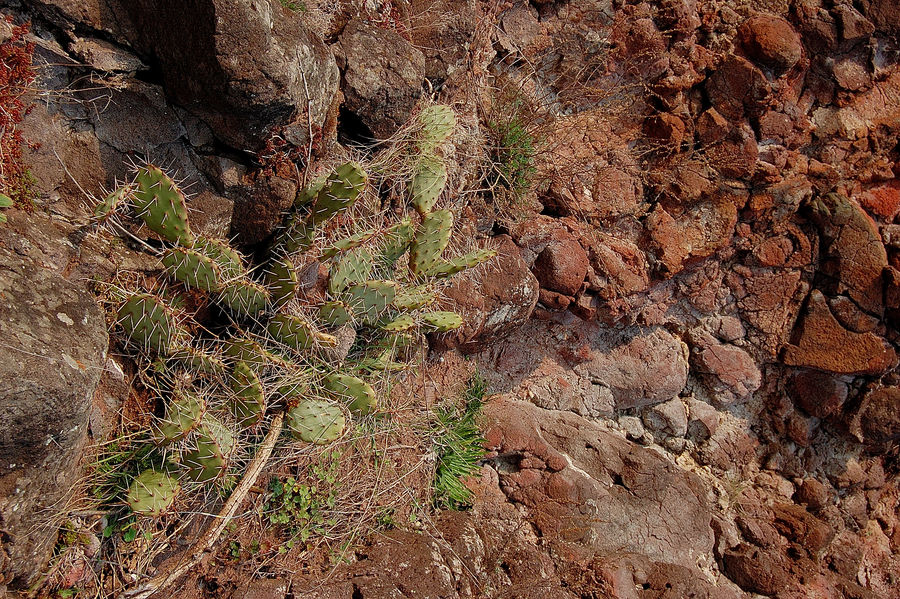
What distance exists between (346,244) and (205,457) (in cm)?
117

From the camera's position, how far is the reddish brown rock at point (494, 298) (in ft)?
12.2

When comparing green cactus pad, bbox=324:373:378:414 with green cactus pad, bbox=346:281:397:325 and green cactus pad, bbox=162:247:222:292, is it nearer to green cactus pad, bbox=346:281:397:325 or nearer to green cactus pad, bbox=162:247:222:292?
green cactus pad, bbox=346:281:397:325

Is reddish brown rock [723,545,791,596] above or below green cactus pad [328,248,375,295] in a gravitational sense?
below

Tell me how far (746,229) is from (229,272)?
3799 mm

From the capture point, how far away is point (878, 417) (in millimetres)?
4555

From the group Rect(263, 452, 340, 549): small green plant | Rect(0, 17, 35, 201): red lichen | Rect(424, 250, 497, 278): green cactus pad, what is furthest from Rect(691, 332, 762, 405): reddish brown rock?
Rect(0, 17, 35, 201): red lichen

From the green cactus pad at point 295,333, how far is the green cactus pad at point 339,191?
512mm

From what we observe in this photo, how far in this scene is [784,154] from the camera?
4.60 m

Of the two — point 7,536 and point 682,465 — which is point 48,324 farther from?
point 682,465

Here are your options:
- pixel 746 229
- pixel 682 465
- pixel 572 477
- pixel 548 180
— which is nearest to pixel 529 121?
pixel 548 180

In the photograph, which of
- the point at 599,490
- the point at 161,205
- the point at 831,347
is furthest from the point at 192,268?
the point at 831,347

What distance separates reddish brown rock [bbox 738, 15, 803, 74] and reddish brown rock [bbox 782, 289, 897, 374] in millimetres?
1716

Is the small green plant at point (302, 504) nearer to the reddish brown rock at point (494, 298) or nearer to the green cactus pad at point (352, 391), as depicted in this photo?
the green cactus pad at point (352, 391)

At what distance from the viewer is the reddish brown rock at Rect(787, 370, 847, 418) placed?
465 centimetres
